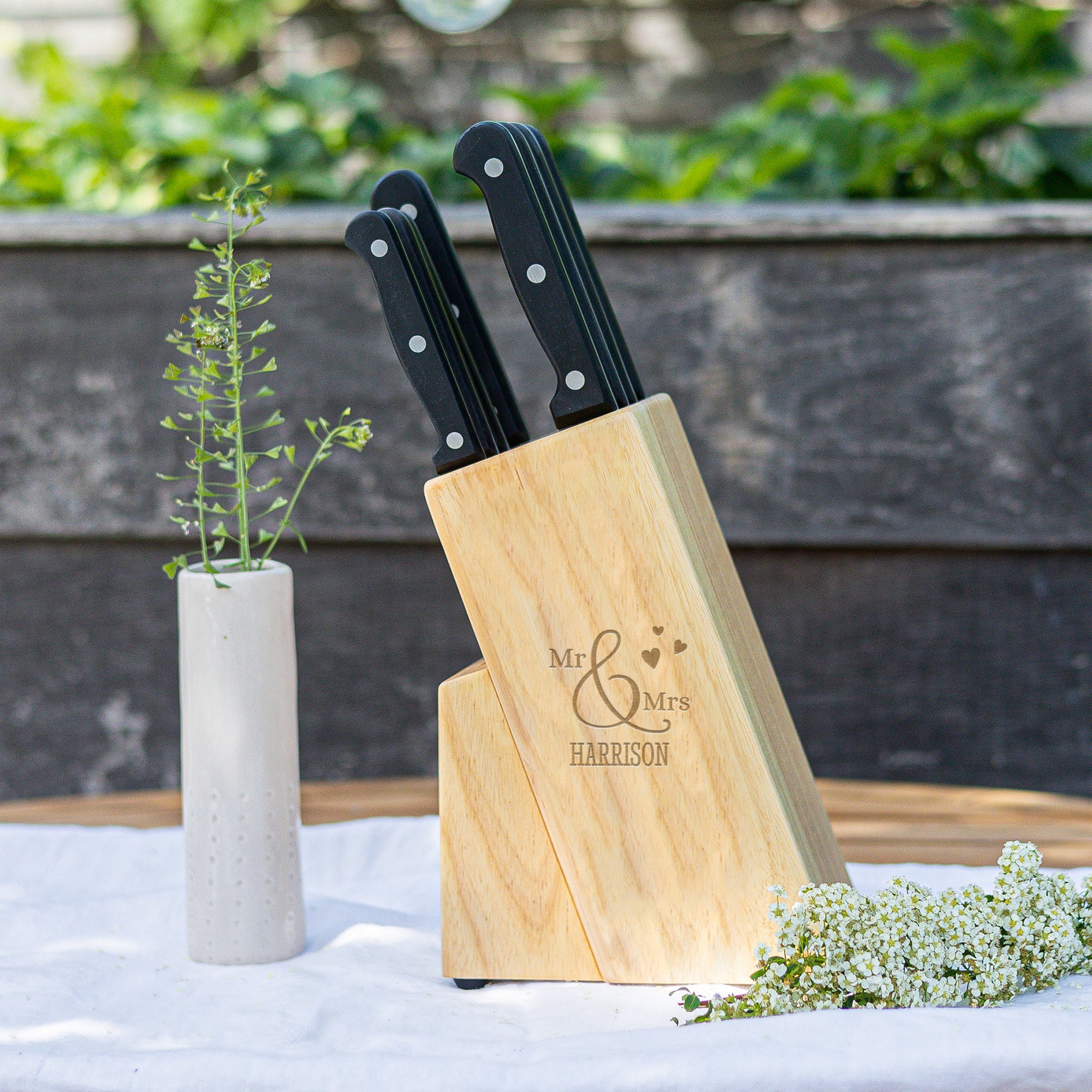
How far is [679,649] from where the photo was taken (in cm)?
65

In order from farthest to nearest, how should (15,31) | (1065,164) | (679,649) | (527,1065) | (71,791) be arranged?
(15,31)
(1065,164)
(71,791)
(679,649)
(527,1065)

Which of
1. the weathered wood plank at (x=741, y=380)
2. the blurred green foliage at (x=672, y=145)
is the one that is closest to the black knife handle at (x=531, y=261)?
the weathered wood plank at (x=741, y=380)

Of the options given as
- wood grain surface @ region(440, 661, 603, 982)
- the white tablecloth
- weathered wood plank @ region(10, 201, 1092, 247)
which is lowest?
the white tablecloth

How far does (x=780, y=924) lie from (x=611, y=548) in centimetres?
21

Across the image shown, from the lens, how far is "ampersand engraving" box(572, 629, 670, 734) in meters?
0.65

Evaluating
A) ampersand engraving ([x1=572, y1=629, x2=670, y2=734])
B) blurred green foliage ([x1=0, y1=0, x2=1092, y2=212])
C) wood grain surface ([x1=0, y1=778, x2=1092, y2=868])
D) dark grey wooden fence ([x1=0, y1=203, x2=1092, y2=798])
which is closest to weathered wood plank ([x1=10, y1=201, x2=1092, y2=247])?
dark grey wooden fence ([x1=0, y1=203, x2=1092, y2=798])

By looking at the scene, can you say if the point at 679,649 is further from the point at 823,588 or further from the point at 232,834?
the point at 823,588

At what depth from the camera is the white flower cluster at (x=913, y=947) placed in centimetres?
55

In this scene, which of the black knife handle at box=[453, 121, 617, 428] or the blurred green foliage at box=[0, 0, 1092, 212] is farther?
the blurred green foliage at box=[0, 0, 1092, 212]

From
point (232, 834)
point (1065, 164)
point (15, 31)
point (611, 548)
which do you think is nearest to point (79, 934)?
point (232, 834)

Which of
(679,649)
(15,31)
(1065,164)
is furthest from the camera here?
(15,31)

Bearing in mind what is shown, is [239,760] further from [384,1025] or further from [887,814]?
[887,814]

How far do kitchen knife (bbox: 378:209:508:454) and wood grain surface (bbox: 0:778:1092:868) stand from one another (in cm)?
44

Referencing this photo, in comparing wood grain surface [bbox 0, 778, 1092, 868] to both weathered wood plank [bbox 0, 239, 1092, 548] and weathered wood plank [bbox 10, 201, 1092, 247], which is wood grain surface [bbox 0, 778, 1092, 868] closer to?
weathered wood plank [bbox 0, 239, 1092, 548]
